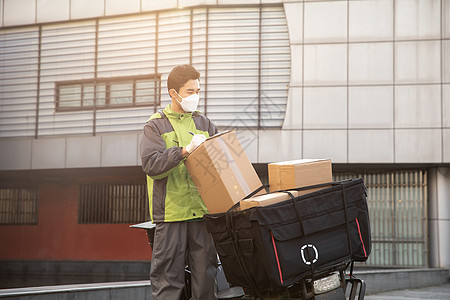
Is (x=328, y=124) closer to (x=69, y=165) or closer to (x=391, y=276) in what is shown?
(x=391, y=276)

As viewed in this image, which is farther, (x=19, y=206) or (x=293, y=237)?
(x=19, y=206)

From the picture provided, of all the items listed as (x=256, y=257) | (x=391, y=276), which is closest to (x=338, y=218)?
(x=256, y=257)

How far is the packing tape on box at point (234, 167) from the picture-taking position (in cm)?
355

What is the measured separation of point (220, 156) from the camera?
139 inches

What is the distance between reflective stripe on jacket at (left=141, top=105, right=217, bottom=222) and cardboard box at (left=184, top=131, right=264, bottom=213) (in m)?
0.17

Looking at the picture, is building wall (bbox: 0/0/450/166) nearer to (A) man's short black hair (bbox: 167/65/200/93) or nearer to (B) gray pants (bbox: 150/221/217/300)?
(A) man's short black hair (bbox: 167/65/200/93)

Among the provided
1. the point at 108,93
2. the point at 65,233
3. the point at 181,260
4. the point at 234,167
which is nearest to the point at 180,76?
the point at 234,167

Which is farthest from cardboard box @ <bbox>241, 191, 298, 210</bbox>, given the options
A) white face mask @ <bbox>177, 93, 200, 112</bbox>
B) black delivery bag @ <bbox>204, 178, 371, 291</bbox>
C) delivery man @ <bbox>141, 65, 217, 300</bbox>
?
white face mask @ <bbox>177, 93, 200, 112</bbox>

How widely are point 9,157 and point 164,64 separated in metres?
5.24

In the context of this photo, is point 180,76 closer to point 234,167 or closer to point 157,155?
point 157,155

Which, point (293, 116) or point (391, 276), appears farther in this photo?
point (293, 116)

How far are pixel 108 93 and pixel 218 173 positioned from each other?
13500 millimetres

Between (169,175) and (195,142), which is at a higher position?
(195,142)

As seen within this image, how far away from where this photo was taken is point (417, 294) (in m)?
10.5
